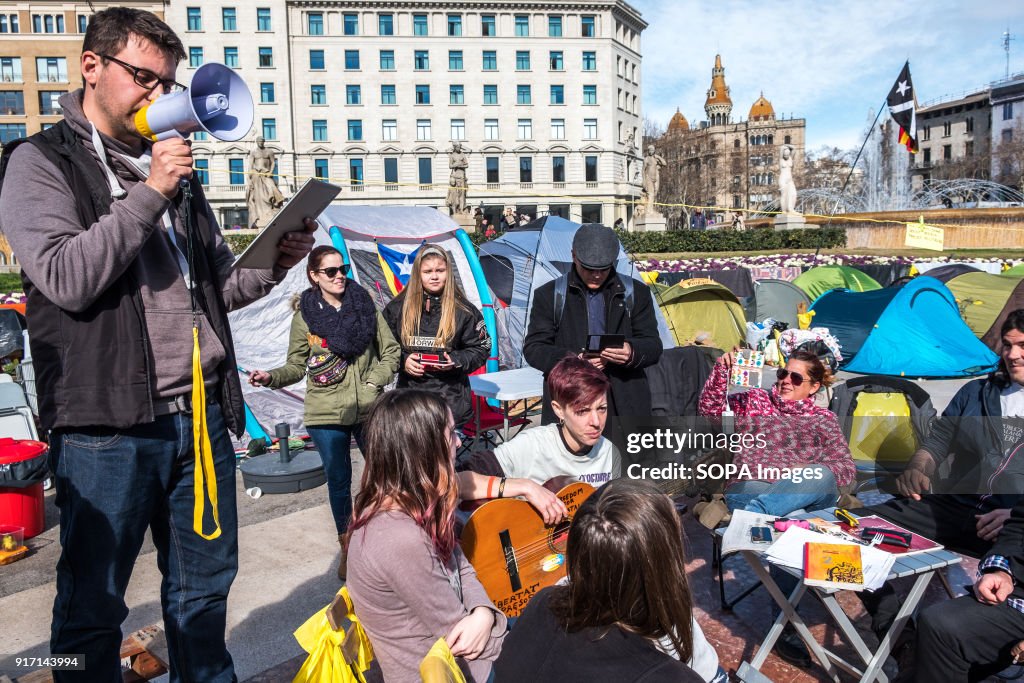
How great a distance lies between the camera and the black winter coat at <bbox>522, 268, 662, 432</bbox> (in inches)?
148

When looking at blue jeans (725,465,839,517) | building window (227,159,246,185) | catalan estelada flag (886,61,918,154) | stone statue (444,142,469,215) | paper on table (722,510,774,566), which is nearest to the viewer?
paper on table (722,510,774,566)

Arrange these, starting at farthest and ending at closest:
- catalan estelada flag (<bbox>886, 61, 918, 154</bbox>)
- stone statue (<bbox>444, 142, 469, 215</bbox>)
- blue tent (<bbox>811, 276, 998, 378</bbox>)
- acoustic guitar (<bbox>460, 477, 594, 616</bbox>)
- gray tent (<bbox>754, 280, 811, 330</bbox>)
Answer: stone statue (<bbox>444, 142, 469, 215</bbox>)
catalan estelada flag (<bbox>886, 61, 918, 154</bbox>)
gray tent (<bbox>754, 280, 811, 330</bbox>)
blue tent (<bbox>811, 276, 998, 378</bbox>)
acoustic guitar (<bbox>460, 477, 594, 616</bbox>)

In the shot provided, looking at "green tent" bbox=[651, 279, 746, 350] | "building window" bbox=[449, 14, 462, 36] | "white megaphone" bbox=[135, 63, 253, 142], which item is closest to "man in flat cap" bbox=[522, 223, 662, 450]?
"white megaphone" bbox=[135, 63, 253, 142]

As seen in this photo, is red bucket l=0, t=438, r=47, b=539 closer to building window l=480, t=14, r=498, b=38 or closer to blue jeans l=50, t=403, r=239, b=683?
blue jeans l=50, t=403, r=239, b=683

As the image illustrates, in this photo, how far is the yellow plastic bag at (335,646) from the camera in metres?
2.03

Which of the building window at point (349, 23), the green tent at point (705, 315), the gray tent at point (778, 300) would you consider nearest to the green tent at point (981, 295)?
the gray tent at point (778, 300)

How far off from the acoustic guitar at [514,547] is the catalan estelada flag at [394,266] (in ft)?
15.4

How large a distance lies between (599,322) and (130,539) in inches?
97.0

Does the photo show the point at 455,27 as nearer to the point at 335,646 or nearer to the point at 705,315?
the point at 705,315

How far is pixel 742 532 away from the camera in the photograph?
3088mm

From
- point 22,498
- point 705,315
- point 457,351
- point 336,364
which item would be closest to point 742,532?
point 457,351

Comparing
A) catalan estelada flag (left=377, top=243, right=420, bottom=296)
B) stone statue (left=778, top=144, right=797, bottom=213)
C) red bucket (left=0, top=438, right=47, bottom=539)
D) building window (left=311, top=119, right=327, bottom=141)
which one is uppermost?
building window (left=311, top=119, right=327, bottom=141)

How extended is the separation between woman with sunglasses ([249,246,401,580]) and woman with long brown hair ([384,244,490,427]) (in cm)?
20

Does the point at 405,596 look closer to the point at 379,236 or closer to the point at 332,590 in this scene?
the point at 332,590
